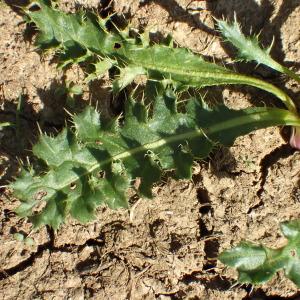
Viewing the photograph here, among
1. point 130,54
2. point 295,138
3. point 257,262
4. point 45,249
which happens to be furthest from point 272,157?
point 45,249

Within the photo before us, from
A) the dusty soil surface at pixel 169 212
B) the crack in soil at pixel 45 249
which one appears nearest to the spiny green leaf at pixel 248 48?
the dusty soil surface at pixel 169 212

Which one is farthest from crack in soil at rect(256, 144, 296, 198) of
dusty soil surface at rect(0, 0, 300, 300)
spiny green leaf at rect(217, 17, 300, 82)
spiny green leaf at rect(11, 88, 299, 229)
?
spiny green leaf at rect(217, 17, 300, 82)

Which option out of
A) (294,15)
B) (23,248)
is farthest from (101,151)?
(294,15)

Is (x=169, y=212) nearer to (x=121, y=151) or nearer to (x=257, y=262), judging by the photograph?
(x=121, y=151)

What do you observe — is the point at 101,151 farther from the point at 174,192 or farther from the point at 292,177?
the point at 292,177

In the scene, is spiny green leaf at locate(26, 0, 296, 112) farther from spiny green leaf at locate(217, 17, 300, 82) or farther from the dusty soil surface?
the dusty soil surface

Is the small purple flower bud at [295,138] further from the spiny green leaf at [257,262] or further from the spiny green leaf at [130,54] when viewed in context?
the spiny green leaf at [257,262]

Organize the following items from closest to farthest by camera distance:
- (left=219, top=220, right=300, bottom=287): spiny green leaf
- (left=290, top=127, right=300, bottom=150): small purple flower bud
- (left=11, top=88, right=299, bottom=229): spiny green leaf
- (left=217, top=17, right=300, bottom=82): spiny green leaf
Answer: (left=219, top=220, right=300, bottom=287): spiny green leaf
(left=11, top=88, right=299, bottom=229): spiny green leaf
(left=217, top=17, right=300, bottom=82): spiny green leaf
(left=290, top=127, right=300, bottom=150): small purple flower bud
